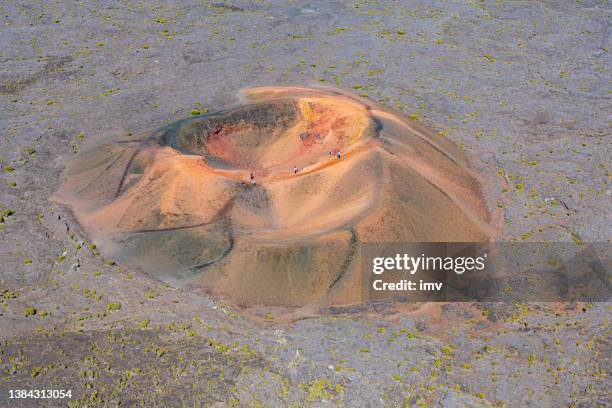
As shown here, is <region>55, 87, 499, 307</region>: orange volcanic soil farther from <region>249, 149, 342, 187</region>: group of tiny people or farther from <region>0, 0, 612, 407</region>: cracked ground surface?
<region>0, 0, 612, 407</region>: cracked ground surface

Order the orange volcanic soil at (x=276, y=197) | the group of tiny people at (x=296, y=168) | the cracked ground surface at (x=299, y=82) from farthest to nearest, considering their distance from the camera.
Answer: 1. the group of tiny people at (x=296, y=168)
2. the orange volcanic soil at (x=276, y=197)
3. the cracked ground surface at (x=299, y=82)

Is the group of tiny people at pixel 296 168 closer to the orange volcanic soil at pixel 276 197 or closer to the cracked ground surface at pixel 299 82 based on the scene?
the orange volcanic soil at pixel 276 197

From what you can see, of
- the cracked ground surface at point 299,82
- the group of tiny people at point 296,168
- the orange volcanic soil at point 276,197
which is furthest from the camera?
the group of tiny people at point 296,168

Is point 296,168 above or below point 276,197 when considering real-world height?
above

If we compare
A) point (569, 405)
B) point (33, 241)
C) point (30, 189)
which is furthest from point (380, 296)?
point (30, 189)

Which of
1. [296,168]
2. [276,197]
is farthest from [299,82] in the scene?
[276,197]

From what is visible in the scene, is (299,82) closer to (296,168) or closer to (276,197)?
(296,168)

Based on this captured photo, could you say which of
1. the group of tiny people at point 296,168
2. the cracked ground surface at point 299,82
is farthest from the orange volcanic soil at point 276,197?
the cracked ground surface at point 299,82
